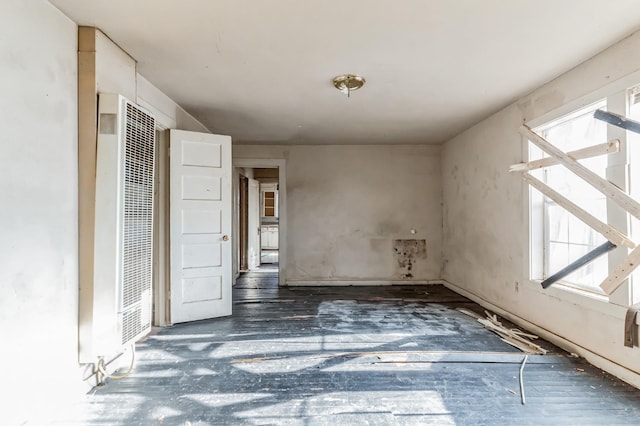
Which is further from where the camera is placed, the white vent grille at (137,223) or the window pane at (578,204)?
the window pane at (578,204)

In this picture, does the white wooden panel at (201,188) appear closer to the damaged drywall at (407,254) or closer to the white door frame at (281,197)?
the white door frame at (281,197)

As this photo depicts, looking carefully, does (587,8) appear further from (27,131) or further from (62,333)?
(62,333)

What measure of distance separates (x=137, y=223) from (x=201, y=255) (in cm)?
124

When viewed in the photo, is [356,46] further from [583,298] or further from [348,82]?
[583,298]

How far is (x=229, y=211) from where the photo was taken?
12.4 feet

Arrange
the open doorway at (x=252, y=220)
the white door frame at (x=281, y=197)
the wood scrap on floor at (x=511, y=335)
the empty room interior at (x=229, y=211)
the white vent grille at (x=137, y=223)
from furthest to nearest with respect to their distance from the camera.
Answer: the open doorway at (x=252, y=220) < the white door frame at (x=281, y=197) < the wood scrap on floor at (x=511, y=335) < the white vent grille at (x=137, y=223) < the empty room interior at (x=229, y=211)

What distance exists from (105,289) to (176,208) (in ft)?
4.76

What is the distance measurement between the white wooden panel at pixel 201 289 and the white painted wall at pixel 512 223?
136 inches

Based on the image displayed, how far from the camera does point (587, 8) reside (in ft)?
6.16

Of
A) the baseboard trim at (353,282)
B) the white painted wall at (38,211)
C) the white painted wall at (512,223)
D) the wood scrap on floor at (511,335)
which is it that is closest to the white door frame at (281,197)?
the baseboard trim at (353,282)

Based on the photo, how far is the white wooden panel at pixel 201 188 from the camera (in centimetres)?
352

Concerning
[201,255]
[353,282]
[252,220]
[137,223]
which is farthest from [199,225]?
[252,220]

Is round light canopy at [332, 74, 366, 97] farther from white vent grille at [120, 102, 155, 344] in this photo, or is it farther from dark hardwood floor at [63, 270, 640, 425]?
dark hardwood floor at [63, 270, 640, 425]

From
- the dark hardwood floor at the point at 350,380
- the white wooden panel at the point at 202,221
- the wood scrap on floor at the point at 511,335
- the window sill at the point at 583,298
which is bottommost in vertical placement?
the dark hardwood floor at the point at 350,380
